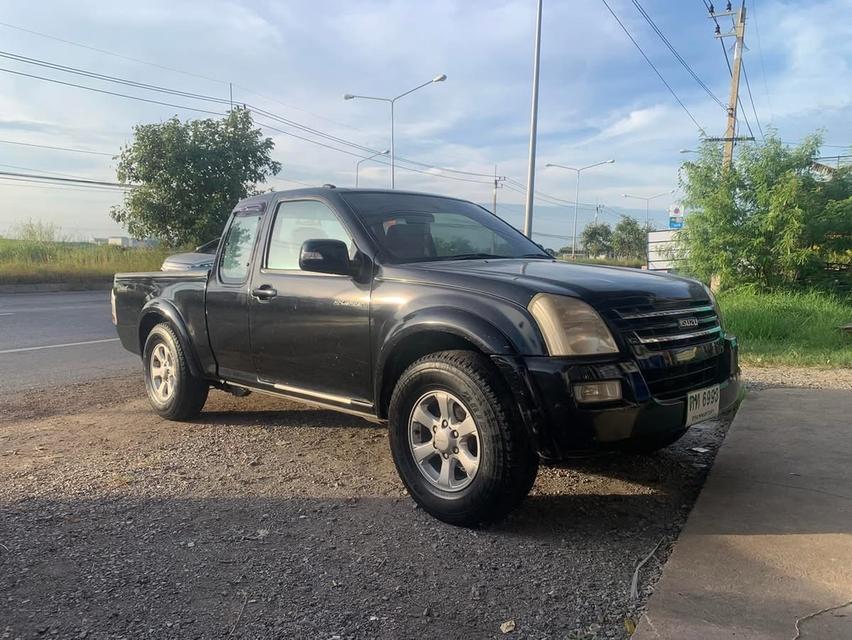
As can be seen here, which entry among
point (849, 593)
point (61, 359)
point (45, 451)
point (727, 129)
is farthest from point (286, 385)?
point (727, 129)

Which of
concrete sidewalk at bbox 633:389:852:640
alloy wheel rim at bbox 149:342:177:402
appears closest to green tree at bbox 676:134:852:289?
concrete sidewalk at bbox 633:389:852:640

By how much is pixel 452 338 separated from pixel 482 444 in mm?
573

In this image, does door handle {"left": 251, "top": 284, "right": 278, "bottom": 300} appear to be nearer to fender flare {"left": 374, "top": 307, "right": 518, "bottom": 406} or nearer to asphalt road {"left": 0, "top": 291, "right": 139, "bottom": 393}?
fender flare {"left": 374, "top": 307, "right": 518, "bottom": 406}

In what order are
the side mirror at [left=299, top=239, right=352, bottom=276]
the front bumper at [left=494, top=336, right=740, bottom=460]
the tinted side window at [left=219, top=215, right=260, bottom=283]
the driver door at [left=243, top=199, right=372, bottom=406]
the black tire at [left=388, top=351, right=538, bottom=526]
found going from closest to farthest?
the front bumper at [left=494, top=336, right=740, bottom=460] → the black tire at [left=388, top=351, right=538, bottom=526] → the side mirror at [left=299, top=239, right=352, bottom=276] → the driver door at [left=243, top=199, right=372, bottom=406] → the tinted side window at [left=219, top=215, right=260, bottom=283]

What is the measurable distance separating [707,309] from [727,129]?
1943 centimetres

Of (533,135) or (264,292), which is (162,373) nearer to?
(264,292)

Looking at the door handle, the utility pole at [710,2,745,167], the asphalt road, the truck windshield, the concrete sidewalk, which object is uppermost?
the utility pole at [710,2,745,167]

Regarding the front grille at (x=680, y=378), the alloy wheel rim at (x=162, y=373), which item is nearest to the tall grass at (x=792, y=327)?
the front grille at (x=680, y=378)

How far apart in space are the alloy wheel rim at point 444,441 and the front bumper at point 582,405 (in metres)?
0.31

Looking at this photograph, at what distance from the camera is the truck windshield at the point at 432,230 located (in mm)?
4031

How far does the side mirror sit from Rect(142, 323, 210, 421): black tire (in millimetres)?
1817

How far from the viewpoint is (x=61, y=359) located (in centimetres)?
805

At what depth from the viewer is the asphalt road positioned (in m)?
7.05

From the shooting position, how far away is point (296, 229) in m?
4.43
